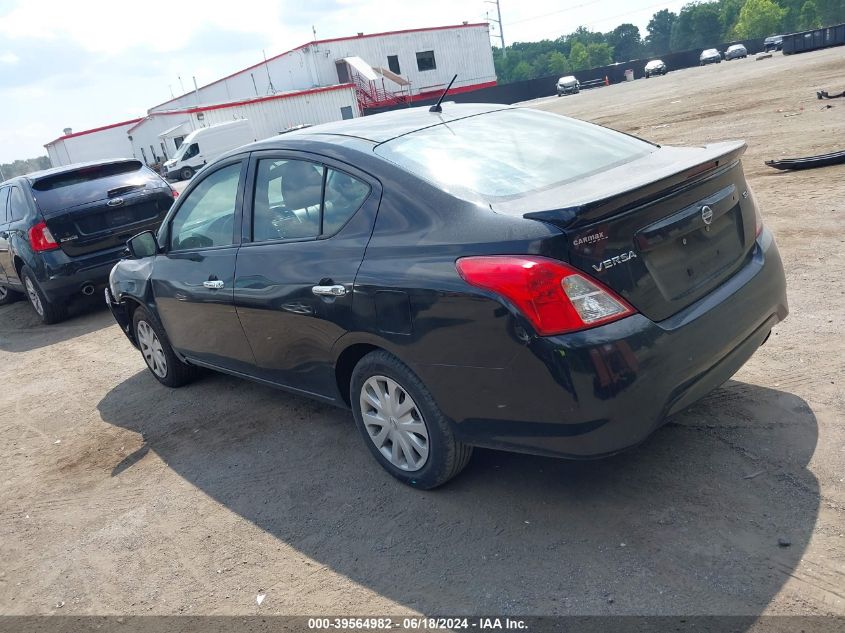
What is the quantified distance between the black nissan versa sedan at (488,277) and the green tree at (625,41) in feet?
537

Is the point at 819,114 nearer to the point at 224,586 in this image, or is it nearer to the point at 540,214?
the point at 540,214

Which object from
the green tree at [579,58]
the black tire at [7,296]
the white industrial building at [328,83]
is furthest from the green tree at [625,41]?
the black tire at [7,296]

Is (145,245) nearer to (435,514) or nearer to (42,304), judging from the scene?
(435,514)

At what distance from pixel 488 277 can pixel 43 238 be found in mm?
7333

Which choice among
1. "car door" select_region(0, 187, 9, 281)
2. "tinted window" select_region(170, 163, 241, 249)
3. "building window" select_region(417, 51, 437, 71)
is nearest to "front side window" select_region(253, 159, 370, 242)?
"tinted window" select_region(170, 163, 241, 249)

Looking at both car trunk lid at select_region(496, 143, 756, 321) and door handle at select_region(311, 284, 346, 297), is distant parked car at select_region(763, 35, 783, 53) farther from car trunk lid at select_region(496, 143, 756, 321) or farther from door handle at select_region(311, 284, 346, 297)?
door handle at select_region(311, 284, 346, 297)

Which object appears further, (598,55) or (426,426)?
(598,55)

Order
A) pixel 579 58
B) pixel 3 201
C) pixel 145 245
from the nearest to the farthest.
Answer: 1. pixel 145 245
2. pixel 3 201
3. pixel 579 58

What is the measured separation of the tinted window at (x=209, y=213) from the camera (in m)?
4.50

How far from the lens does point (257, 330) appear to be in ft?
14.2

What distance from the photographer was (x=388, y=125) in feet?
13.3

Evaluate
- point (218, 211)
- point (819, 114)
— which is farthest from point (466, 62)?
point (218, 211)

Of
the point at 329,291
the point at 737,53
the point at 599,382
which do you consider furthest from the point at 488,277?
the point at 737,53

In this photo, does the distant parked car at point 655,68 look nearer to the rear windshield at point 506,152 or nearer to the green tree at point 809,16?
the rear windshield at point 506,152
